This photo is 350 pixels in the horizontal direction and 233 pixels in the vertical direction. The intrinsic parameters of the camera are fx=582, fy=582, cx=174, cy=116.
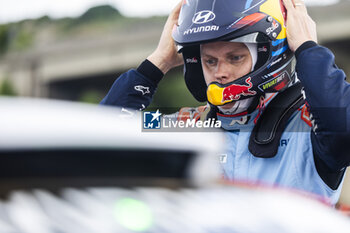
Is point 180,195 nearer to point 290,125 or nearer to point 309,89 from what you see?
point 309,89

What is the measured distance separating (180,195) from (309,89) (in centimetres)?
155

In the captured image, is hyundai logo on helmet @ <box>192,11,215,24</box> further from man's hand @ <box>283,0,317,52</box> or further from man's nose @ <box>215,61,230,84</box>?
man's hand @ <box>283,0,317,52</box>

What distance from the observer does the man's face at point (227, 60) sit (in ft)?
9.89

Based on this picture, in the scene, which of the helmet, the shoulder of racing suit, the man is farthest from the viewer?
the helmet

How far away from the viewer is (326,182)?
2.72 m

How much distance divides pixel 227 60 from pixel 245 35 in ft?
0.61

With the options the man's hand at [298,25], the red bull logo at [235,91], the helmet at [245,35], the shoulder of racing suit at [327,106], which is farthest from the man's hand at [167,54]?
the shoulder of racing suit at [327,106]

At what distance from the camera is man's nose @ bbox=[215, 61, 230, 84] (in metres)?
3.02

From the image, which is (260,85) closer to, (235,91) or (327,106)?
(235,91)

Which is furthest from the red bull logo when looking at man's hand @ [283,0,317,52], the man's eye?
man's hand @ [283,0,317,52]

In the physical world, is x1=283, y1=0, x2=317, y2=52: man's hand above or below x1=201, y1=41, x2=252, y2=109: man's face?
above

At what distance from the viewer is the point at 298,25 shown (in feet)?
9.43

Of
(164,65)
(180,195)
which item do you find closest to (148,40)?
(164,65)

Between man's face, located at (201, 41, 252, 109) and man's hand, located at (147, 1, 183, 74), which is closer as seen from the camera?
man's face, located at (201, 41, 252, 109)
